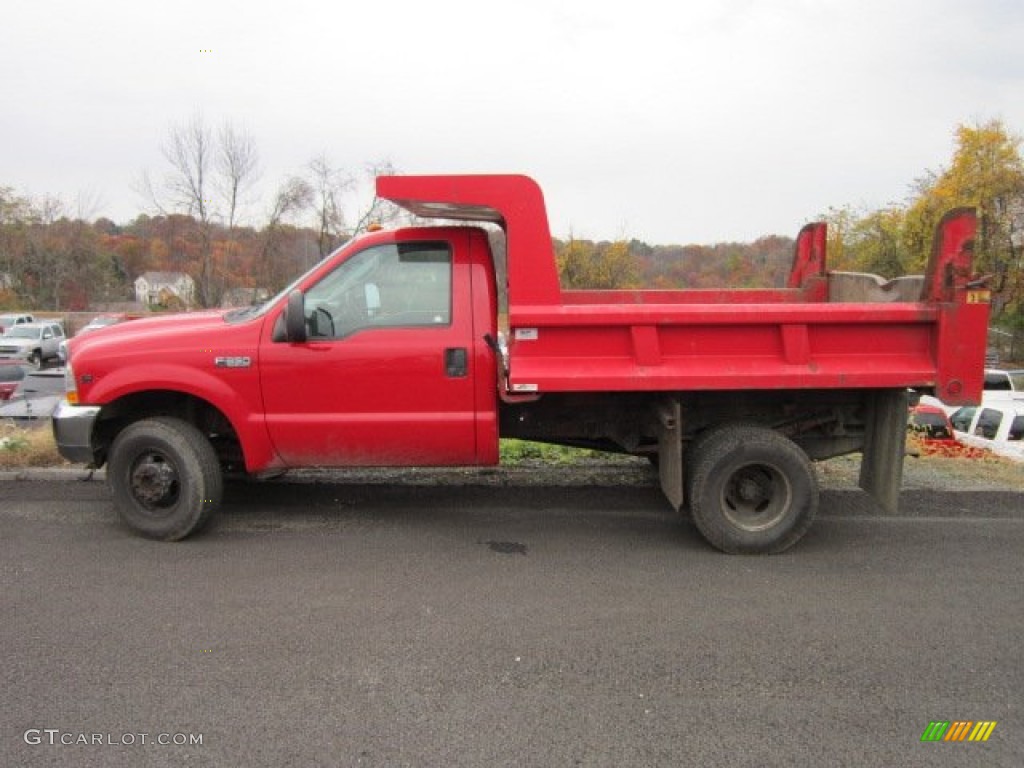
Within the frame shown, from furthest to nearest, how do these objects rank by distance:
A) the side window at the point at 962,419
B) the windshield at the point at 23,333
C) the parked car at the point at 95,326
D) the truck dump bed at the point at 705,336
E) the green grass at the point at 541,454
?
the windshield at the point at 23,333 → the side window at the point at 962,419 → the green grass at the point at 541,454 → the parked car at the point at 95,326 → the truck dump bed at the point at 705,336

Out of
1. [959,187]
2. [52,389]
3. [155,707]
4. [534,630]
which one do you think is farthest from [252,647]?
[959,187]

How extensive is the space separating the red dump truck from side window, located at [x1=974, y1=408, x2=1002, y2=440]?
12.9 metres

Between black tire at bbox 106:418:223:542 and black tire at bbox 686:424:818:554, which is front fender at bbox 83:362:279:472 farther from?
black tire at bbox 686:424:818:554

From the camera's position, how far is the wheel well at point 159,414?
17.0 ft

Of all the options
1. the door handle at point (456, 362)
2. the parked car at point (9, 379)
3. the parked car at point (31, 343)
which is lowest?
the parked car at point (31, 343)

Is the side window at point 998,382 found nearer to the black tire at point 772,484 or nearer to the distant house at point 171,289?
the black tire at point 772,484

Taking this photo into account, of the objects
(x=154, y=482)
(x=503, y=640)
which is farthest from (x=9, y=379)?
(x=503, y=640)

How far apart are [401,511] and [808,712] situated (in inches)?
132

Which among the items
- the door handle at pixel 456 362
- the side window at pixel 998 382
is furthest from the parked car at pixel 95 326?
the side window at pixel 998 382

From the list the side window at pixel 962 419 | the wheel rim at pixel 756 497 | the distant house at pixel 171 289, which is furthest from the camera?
the distant house at pixel 171 289

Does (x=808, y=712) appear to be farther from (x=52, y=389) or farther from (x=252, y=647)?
(x=52, y=389)

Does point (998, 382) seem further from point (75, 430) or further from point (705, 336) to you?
point (75, 430)

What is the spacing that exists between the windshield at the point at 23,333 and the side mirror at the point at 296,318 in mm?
Result: 33160

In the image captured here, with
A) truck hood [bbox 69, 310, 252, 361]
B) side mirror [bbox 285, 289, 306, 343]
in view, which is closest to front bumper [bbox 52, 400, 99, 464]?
truck hood [bbox 69, 310, 252, 361]
